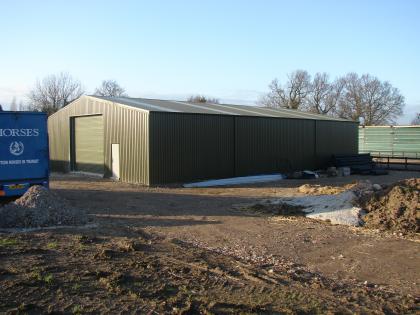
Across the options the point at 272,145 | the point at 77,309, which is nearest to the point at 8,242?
the point at 77,309

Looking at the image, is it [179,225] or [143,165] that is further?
[143,165]

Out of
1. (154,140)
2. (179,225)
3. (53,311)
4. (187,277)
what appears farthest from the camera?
(154,140)

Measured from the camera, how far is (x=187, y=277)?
7449 millimetres

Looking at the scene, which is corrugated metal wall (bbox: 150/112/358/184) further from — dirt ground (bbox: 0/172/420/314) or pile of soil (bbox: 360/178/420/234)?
pile of soil (bbox: 360/178/420/234)

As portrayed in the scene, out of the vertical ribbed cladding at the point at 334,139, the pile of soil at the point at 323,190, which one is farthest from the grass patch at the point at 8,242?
the vertical ribbed cladding at the point at 334,139

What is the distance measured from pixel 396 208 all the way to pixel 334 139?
2097 centimetres

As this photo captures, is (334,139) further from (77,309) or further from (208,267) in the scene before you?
(77,309)

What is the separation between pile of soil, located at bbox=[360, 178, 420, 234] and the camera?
38.4 ft

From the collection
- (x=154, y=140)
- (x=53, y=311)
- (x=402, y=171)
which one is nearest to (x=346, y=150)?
(x=402, y=171)

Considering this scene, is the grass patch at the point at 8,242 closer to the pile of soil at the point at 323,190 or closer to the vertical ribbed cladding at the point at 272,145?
the pile of soil at the point at 323,190

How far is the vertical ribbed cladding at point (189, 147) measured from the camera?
73.6 ft

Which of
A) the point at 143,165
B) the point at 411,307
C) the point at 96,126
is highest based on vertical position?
the point at 96,126

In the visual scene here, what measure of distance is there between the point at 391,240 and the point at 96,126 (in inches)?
770

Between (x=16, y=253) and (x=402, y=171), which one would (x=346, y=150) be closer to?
(x=402, y=171)
